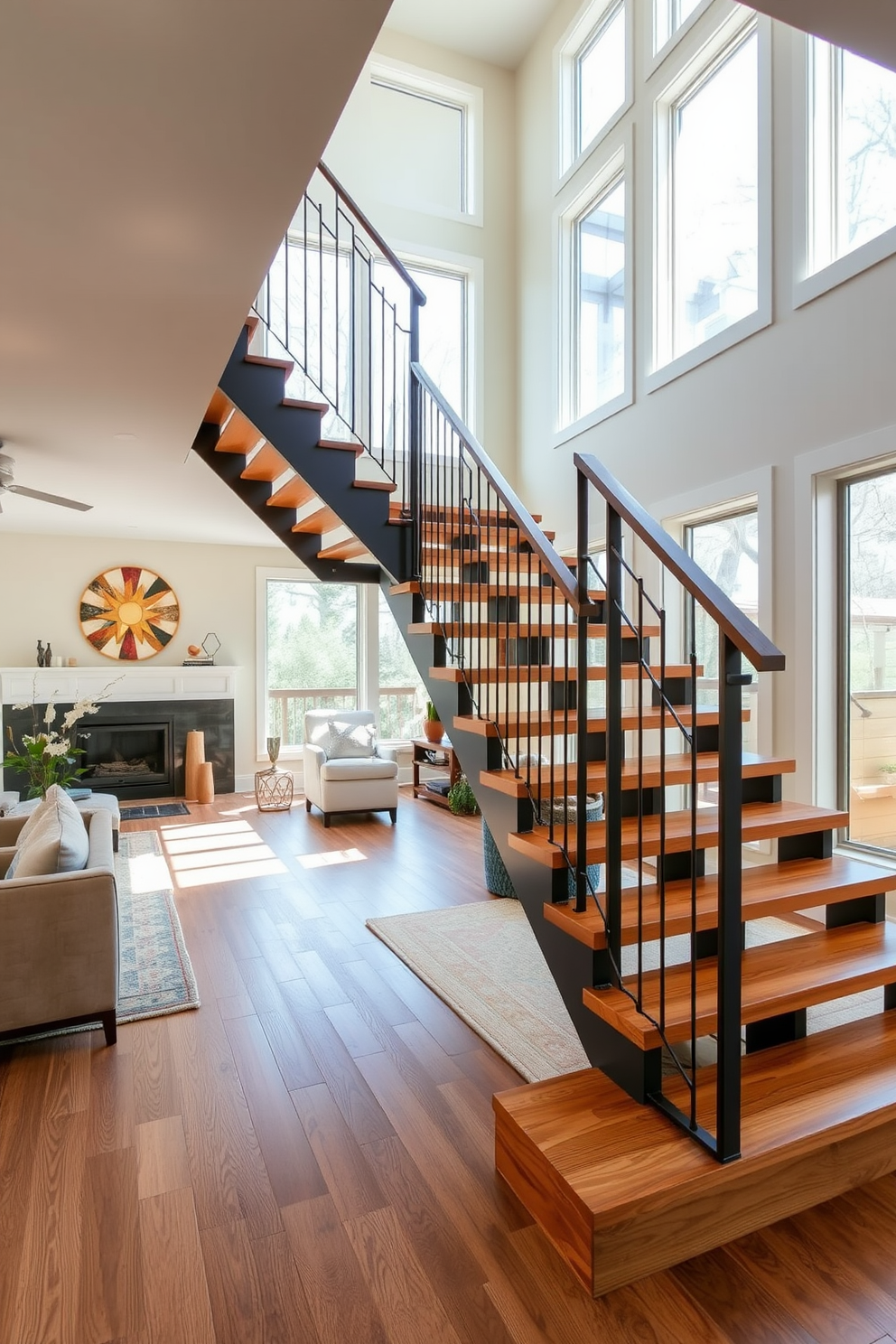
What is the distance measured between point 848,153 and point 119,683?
646 centimetres

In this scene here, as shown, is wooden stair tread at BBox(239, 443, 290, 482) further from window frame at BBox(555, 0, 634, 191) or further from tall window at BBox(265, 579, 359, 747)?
window frame at BBox(555, 0, 634, 191)

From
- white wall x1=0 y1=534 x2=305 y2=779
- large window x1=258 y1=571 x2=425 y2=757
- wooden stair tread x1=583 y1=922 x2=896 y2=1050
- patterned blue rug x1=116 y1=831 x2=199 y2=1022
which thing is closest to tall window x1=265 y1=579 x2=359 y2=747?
large window x1=258 y1=571 x2=425 y2=757

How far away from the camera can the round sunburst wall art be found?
7.05 m

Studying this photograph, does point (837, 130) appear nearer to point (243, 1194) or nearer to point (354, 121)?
point (354, 121)

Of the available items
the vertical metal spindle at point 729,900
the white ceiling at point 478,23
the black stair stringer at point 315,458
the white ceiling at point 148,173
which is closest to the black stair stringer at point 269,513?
the black stair stringer at point 315,458

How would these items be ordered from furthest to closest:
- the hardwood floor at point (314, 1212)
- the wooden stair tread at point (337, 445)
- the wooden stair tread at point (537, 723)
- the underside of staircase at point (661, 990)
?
the wooden stair tread at point (337, 445) < the wooden stair tread at point (537, 723) < the underside of staircase at point (661, 990) < the hardwood floor at point (314, 1212)

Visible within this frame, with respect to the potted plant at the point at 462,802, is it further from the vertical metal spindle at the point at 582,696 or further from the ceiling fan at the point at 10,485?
the vertical metal spindle at the point at 582,696

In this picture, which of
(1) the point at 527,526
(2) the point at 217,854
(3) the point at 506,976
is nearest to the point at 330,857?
(2) the point at 217,854

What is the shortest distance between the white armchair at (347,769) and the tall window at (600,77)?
4910 millimetres

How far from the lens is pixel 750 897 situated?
2244 mm

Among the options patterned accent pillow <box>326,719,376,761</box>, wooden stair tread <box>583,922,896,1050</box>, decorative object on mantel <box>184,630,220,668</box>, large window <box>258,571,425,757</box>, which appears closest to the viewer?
wooden stair tread <box>583,922,896,1050</box>

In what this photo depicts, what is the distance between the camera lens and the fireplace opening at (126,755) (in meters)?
6.96

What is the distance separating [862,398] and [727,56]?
259 centimetres

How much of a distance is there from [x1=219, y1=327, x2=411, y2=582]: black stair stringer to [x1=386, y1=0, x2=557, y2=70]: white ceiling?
499 cm
